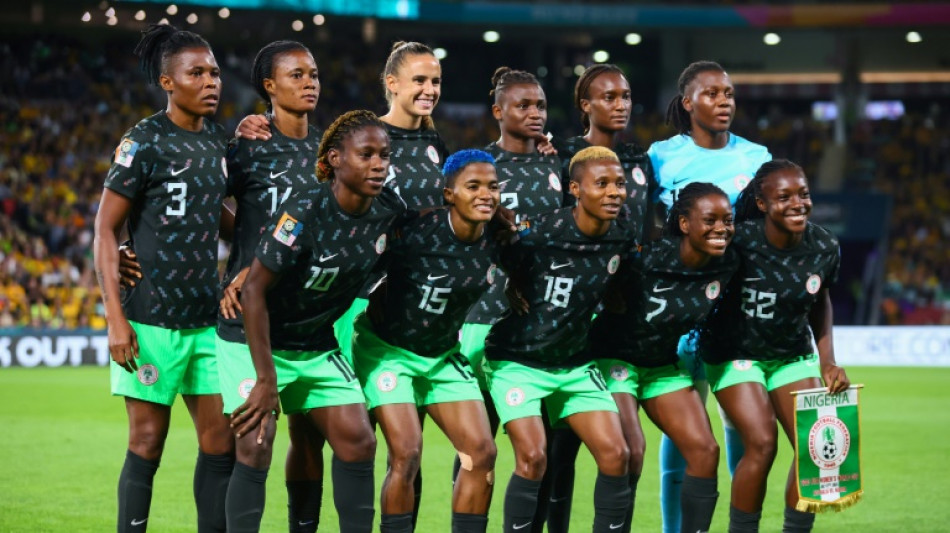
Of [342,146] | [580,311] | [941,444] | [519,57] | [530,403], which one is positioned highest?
[519,57]

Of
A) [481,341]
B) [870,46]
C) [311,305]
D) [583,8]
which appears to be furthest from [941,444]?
[870,46]

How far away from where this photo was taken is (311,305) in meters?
5.61

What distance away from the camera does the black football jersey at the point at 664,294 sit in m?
6.24

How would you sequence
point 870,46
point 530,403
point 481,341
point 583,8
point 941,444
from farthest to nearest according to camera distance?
point 870,46 < point 583,8 < point 941,444 < point 481,341 < point 530,403

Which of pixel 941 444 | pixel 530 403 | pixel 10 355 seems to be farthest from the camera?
pixel 10 355

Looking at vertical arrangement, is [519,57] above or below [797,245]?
above

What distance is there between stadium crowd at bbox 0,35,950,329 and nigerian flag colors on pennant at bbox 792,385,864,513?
1703 centimetres

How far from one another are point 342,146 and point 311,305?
0.74 metres

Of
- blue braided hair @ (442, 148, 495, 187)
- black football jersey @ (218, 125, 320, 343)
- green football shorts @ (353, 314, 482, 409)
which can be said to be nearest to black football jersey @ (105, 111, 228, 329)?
black football jersey @ (218, 125, 320, 343)

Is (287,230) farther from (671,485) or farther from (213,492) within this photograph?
(671,485)

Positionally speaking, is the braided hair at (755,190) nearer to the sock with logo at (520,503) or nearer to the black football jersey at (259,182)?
the sock with logo at (520,503)

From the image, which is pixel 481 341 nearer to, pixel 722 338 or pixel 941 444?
pixel 722 338

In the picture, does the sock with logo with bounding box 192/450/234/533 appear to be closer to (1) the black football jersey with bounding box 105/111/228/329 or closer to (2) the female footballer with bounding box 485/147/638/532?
(1) the black football jersey with bounding box 105/111/228/329

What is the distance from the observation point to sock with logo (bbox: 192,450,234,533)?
18.6 feet
